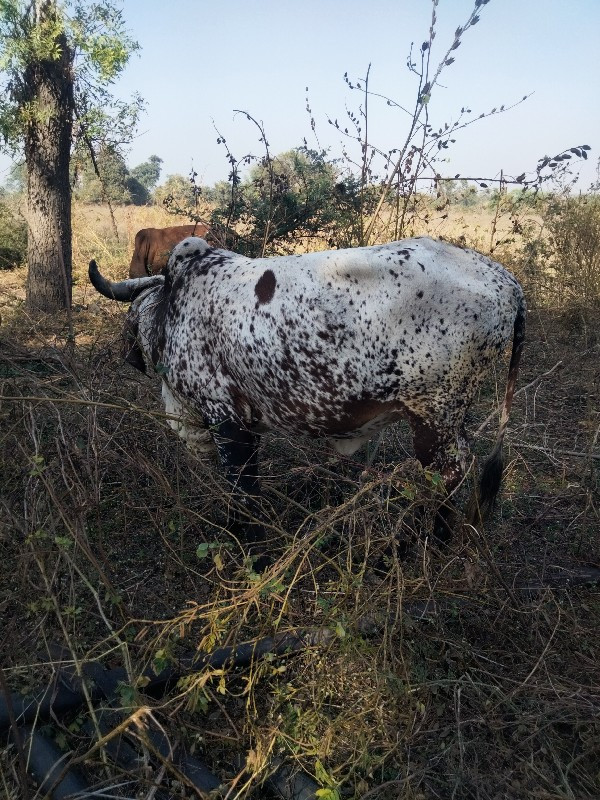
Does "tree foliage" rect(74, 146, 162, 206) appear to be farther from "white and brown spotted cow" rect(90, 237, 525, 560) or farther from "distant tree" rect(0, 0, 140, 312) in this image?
"white and brown spotted cow" rect(90, 237, 525, 560)

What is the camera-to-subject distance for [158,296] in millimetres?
4234

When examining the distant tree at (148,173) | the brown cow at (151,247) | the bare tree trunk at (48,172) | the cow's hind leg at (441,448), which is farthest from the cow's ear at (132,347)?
the distant tree at (148,173)

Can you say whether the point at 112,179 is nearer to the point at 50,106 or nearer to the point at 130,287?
the point at 50,106

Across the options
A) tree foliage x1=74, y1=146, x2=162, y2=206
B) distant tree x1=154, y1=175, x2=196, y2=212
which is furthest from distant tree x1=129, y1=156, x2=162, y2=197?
distant tree x1=154, y1=175, x2=196, y2=212

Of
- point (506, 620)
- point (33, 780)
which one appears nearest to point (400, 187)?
point (506, 620)

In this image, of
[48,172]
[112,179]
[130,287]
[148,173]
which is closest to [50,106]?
[48,172]

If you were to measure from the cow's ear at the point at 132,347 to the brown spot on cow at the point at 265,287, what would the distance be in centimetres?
117

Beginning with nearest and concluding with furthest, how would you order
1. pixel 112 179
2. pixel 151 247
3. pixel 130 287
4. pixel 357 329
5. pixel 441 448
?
pixel 357 329, pixel 441 448, pixel 130 287, pixel 151 247, pixel 112 179

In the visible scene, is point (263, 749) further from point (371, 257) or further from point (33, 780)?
point (371, 257)

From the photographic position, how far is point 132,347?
429cm

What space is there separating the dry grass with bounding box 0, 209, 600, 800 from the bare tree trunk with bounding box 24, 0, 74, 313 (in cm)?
537

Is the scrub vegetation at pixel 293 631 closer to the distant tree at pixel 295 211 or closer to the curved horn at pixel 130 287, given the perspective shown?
the curved horn at pixel 130 287

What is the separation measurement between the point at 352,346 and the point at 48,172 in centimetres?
656

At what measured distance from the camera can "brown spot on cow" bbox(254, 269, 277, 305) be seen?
338 centimetres
